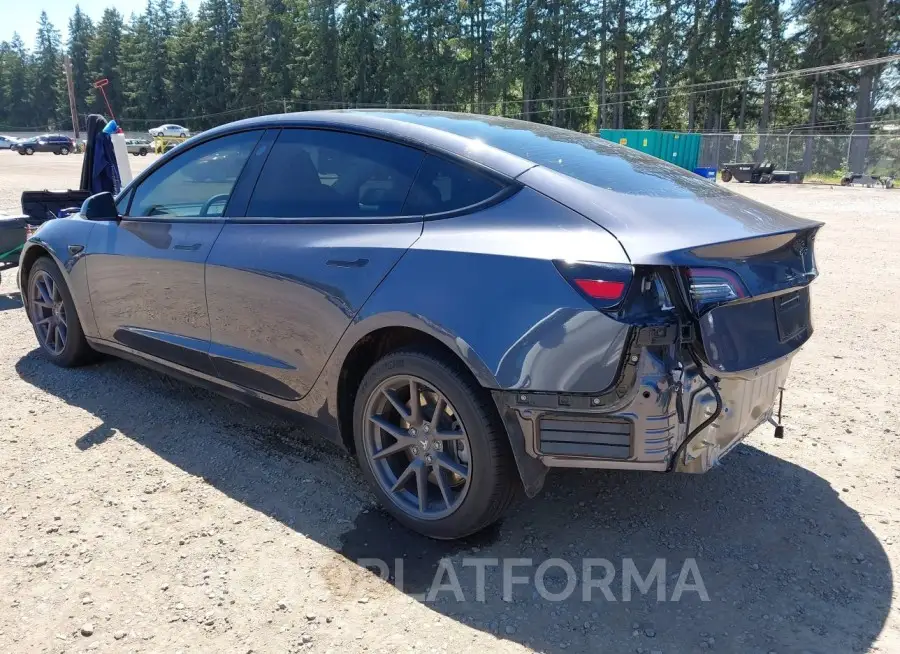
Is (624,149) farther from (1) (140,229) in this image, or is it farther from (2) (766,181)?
(2) (766,181)

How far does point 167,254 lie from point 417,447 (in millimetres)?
1893

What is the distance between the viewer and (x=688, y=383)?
2.26m

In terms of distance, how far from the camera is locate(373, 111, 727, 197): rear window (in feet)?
8.99

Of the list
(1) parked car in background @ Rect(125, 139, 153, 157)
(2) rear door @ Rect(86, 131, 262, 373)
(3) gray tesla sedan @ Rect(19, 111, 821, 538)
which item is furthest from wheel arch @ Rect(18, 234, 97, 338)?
(1) parked car in background @ Rect(125, 139, 153, 157)

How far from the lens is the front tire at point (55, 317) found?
458 centimetres

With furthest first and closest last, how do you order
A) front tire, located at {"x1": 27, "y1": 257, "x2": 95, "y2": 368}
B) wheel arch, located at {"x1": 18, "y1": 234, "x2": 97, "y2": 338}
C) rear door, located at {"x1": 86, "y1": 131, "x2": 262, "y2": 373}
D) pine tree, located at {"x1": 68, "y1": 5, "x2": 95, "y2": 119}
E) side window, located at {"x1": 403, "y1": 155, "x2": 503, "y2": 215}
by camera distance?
1. pine tree, located at {"x1": 68, "y1": 5, "x2": 95, "y2": 119}
2. front tire, located at {"x1": 27, "y1": 257, "x2": 95, "y2": 368}
3. wheel arch, located at {"x1": 18, "y1": 234, "x2": 97, "y2": 338}
4. rear door, located at {"x1": 86, "y1": 131, "x2": 262, "y2": 373}
5. side window, located at {"x1": 403, "y1": 155, "x2": 503, "y2": 215}

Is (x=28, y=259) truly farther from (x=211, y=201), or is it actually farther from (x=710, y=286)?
(x=710, y=286)

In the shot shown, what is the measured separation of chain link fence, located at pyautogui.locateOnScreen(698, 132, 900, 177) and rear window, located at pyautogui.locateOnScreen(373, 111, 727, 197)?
39.3 m

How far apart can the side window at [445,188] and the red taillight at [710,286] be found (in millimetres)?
806

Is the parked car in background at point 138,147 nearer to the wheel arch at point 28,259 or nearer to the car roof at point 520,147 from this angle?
the wheel arch at point 28,259

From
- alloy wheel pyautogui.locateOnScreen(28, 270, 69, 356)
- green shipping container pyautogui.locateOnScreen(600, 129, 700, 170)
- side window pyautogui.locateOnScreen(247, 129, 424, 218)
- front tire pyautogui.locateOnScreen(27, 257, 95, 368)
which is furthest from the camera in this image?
green shipping container pyautogui.locateOnScreen(600, 129, 700, 170)

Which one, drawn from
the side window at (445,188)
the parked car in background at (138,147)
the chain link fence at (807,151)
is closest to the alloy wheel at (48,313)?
the side window at (445,188)

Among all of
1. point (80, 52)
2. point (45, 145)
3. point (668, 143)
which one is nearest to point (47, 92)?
point (80, 52)

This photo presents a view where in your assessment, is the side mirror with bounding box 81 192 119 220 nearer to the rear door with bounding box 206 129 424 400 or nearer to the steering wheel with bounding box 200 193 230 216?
the steering wheel with bounding box 200 193 230 216
